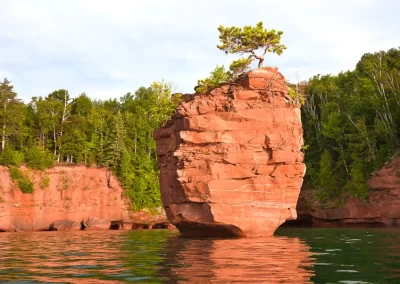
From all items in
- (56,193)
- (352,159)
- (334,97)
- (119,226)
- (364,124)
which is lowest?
(119,226)

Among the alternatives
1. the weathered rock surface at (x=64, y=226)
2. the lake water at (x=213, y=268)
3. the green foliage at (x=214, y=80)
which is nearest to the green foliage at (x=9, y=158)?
the weathered rock surface at (x=64, y=226)

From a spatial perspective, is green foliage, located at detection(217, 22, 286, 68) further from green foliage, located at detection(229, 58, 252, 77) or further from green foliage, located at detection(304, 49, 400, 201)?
green foliage, located at detection(304, 49, 400, 201)

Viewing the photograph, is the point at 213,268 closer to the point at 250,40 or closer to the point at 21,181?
the point at 250,40

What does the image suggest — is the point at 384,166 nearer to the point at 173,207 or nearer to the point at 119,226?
the point at 173,207

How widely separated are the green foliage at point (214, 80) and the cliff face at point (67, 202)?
29.8 metres

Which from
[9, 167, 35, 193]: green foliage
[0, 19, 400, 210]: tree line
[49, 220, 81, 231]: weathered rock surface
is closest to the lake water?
[0, 19, 400, 210]: tree line

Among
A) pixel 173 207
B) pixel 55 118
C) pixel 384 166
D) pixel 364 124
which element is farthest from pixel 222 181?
pixel 55 118

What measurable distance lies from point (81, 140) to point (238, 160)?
138ft

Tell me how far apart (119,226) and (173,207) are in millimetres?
33952

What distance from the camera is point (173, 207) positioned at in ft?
90.4

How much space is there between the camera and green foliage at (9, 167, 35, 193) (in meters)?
53.9

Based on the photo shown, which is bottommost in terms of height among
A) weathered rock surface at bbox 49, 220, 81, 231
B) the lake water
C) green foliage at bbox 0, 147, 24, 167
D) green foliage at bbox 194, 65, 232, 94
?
weathered rock surface at bbox 49, 220, 81, 231

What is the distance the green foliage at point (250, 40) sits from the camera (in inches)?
1150

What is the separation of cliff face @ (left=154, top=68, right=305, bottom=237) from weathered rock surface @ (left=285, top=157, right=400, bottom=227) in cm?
2240
